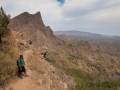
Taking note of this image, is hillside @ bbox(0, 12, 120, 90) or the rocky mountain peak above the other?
the rocky mountain peak

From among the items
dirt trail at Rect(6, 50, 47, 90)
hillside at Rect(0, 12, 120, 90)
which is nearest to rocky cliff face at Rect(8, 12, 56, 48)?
hillside at Rect(0, 12, 120, 90)

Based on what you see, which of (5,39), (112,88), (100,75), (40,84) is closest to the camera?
(40,84)

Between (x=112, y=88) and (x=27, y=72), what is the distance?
11125 centimetres

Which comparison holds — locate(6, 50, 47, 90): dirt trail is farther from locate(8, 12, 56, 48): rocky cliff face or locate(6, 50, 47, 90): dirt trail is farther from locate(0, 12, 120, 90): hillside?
locate(8, 12, 56, 48): rocky cliff face

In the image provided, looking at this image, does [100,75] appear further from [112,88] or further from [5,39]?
[5,39]

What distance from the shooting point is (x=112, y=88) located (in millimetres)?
117375

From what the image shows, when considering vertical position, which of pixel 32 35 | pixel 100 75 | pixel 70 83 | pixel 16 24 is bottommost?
pixel 100 75

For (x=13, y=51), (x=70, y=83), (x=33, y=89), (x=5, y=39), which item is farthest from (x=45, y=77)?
(x=70, y=83)

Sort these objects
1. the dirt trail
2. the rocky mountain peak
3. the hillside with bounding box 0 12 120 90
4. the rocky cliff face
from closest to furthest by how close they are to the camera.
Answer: the dirt trail, the hillside with bounding box 0 12 120 90, the rocky cliff face, the rocky mountain peak

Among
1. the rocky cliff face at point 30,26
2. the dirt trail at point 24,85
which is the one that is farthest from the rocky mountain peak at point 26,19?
the dirt trail at point 24,85

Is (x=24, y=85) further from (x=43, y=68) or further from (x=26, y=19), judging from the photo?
(x=26, y=19)

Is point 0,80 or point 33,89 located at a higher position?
point 0,80

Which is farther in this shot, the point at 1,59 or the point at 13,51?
the point at 13,51

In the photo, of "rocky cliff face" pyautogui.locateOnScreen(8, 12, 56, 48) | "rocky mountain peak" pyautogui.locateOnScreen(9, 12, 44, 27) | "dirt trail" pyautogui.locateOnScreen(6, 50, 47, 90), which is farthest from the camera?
"rocky mountain peak" pyautogui.locateOnScreen(9, 12, 44, 27)
